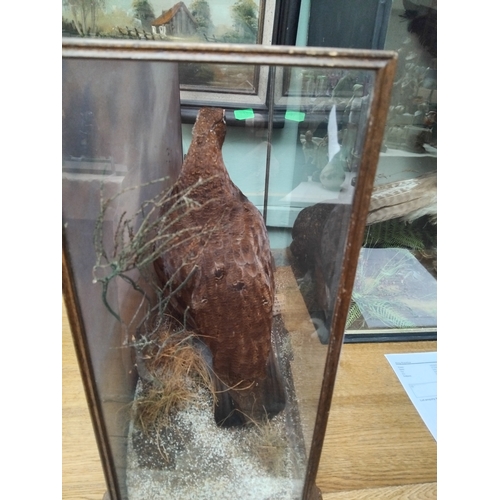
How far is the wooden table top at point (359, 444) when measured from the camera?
38.8 inches

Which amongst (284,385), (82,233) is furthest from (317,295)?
(82,233)

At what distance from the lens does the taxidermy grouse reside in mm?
798

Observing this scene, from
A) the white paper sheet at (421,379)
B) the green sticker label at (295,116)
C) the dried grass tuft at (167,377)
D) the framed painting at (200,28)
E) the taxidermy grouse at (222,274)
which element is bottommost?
the white paper sheet at (421,379)

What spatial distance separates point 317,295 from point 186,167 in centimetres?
38

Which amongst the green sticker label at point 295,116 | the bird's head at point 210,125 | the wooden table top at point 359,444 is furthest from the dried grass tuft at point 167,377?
the green sticker label at point 295,116

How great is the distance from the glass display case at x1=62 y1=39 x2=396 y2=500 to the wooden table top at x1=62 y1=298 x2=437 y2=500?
0.17m

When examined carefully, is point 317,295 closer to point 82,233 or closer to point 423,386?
point 82,233

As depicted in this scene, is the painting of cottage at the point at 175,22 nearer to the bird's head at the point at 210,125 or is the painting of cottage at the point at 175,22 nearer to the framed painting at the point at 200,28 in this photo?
the framed painting at the point at 200,28

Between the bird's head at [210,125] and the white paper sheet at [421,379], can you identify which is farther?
the white paper sheet at [421,379]

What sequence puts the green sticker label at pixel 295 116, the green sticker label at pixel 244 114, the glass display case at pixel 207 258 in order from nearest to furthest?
the glass display case at pixel 207 258 → the green sticker label at pixel 295 116 → the green sticker label at pixel 244 114

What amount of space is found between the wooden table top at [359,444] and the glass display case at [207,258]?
17 centimetres

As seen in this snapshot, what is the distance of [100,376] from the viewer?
0.73 metres

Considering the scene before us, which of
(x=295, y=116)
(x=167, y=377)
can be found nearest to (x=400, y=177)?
(x=295, y=116)

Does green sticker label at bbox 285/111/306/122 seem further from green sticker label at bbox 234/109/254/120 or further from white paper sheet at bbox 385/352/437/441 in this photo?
white paper sheet at bbox 385/352/437/441
